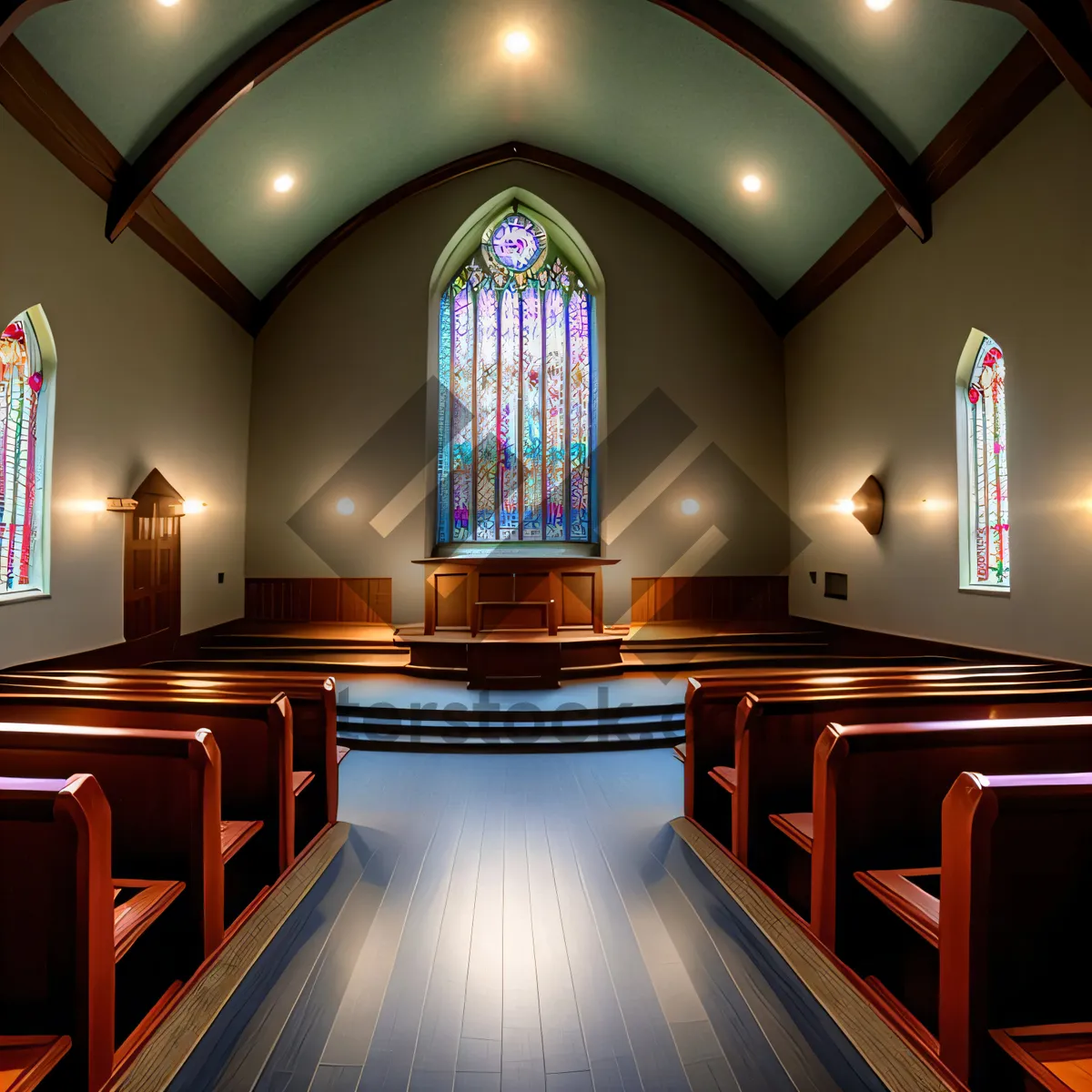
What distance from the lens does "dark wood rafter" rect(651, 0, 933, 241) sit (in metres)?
5.25

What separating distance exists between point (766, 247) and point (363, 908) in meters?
7.48

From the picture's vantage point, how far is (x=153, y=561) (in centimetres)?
599

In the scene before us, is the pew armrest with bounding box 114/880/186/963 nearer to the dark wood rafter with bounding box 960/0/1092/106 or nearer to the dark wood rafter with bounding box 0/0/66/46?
the dark wood rafter with bounding box 0/0/66/46

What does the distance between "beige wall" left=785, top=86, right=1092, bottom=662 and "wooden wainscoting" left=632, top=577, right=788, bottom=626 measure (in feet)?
1.67

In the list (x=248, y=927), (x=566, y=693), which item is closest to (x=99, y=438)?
(x=566, y=693)

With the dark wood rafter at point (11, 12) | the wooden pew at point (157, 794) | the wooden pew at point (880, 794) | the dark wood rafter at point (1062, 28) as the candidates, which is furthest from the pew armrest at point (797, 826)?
the dark wood rafter at point (11, 12)

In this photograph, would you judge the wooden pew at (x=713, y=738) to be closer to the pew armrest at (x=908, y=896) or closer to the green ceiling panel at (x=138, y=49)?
the pew armrest at (x=908, y=896)

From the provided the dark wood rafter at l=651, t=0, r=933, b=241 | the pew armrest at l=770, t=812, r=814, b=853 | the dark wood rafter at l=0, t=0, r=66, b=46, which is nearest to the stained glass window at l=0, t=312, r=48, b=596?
the dark wood rafter at l=0, t=0, r=66, b=46

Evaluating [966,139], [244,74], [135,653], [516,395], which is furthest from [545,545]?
[966,139]

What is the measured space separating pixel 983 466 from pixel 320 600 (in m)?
6.58

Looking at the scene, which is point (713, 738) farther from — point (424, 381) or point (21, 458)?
point (424, 381)

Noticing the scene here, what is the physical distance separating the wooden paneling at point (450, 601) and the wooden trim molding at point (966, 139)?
15.5 feet

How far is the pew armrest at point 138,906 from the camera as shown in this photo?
4.80 feet

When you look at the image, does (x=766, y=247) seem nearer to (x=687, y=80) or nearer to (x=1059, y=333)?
(x=687, y=80)
